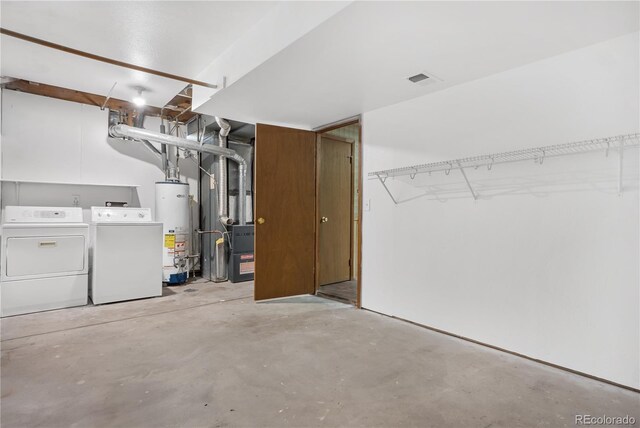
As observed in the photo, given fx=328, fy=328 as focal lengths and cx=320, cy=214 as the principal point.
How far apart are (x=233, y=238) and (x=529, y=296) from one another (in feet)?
12.3

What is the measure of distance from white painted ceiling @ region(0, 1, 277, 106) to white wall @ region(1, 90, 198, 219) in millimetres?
584

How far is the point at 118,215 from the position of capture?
4184 millimetres

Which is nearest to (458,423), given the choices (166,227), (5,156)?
(166,227)

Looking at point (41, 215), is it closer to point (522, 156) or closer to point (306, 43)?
point (306, 43)

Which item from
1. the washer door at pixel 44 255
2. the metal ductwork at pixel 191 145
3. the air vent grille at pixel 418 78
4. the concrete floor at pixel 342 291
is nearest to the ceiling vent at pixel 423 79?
the air vent grille at pixel 418 78

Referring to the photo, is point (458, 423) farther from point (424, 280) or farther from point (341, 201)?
point (341, 201)

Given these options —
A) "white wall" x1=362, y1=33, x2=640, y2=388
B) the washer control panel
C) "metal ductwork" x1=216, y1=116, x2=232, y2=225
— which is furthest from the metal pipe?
"white wall" x1=362, y1=33, x2=640, y2=388

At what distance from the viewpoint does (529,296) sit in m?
2.31

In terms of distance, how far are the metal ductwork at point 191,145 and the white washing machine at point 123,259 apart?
113 centimetres

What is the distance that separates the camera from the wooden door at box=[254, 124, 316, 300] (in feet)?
12.5

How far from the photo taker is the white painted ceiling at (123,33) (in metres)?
2.41

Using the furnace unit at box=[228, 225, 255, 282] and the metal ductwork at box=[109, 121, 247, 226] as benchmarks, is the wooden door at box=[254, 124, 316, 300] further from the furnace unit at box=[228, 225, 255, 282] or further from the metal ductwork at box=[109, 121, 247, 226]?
the metal ductwork at box=[109, 121, 247, 226]

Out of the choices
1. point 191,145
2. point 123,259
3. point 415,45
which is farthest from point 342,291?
point 415,45

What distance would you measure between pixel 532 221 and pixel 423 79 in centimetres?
135
